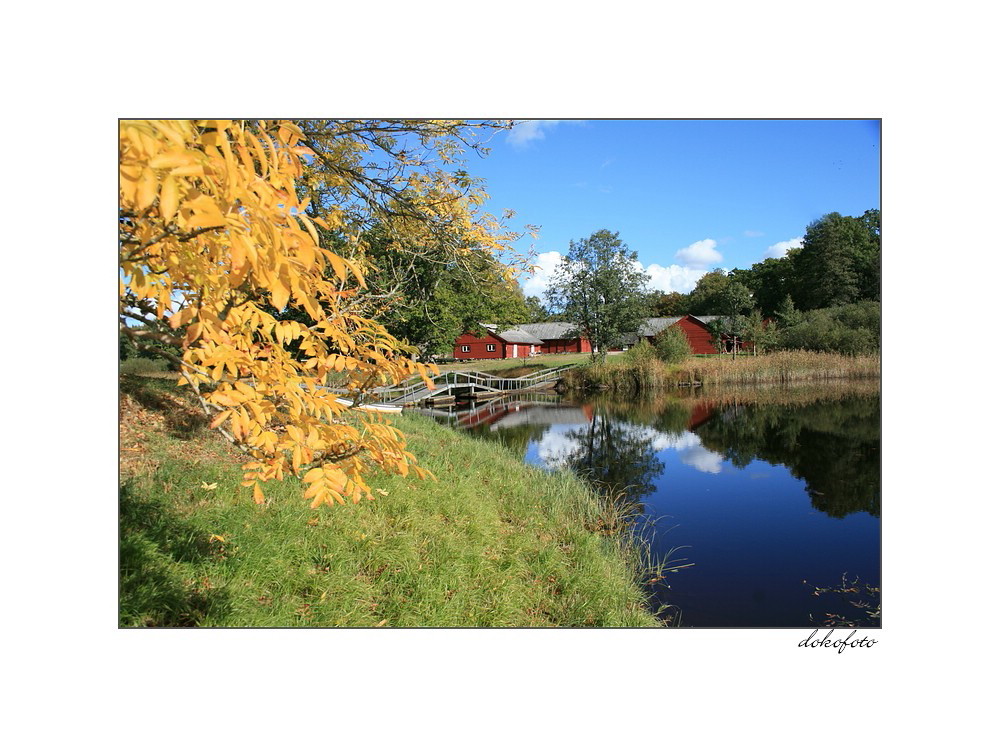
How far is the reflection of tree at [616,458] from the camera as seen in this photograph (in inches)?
197

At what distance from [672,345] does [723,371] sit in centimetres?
82

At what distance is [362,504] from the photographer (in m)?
2.97

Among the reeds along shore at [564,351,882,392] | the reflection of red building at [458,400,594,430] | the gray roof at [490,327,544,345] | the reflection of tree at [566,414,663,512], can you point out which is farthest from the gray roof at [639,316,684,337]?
the reflection of red building at [458,400,594,430]

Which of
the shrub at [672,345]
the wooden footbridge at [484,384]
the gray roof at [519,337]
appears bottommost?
the wooden footbridge at [484,384]

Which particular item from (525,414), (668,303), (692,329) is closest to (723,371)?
→ (692,329)

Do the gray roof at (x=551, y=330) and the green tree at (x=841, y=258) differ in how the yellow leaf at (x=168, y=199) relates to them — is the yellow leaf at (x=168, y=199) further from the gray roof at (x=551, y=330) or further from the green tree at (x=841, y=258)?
the gray roof at (x=551, y=330)

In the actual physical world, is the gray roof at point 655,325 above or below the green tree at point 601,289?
below

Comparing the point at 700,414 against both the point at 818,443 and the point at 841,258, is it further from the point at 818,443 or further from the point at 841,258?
the point at 841,258

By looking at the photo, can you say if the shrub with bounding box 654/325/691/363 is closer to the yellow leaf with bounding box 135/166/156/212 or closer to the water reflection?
the water reflection

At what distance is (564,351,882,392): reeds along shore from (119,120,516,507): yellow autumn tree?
86.2 inches

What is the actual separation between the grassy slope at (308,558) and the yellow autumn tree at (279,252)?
29.6 inches

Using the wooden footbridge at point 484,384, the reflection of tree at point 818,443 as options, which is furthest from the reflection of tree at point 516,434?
the reflection of tree at point 818,443

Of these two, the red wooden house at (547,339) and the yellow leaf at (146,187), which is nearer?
the yellow leaf at (146,187)

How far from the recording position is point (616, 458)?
5871 millimetres
